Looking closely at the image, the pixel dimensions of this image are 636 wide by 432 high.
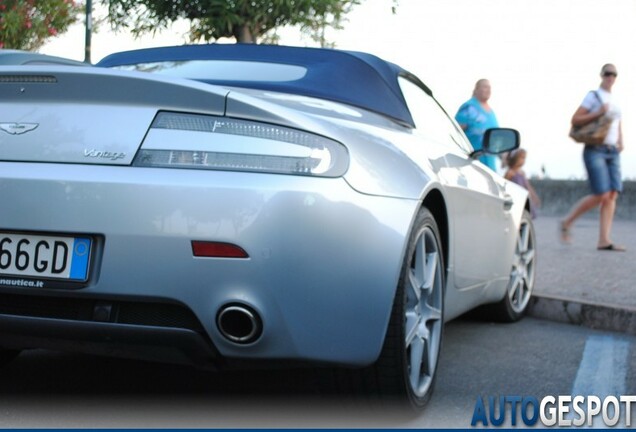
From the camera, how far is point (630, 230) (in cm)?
1462

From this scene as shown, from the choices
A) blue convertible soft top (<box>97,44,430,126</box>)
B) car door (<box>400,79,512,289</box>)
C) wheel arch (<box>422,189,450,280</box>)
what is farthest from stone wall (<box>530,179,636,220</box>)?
wheel arch (<box>422,189,450,280</box>)

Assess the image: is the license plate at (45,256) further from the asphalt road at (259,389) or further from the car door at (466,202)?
the car door at (466,202)

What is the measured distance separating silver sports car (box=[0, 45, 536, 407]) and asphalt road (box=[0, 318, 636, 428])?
30 cm

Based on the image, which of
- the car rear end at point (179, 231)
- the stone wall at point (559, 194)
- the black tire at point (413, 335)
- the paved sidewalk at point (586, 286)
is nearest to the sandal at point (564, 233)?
the paved sidewalk at point (586, 286)

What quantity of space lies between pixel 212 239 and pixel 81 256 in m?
0.40

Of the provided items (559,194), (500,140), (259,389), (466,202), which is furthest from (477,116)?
(559,194)

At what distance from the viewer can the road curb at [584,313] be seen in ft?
19.5

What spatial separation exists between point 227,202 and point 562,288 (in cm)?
458

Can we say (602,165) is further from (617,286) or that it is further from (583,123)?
(617,286)

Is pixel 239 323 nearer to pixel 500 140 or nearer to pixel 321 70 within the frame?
pixel 321 70

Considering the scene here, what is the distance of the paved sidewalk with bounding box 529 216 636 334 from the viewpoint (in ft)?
19.9

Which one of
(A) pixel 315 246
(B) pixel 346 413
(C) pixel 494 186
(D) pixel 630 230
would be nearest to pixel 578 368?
(C) pixel 494 186

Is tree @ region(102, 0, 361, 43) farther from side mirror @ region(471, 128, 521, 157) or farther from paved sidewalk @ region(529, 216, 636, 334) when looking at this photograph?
side mirror @ region(471, 128, 521, 157)

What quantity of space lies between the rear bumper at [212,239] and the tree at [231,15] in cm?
1365
